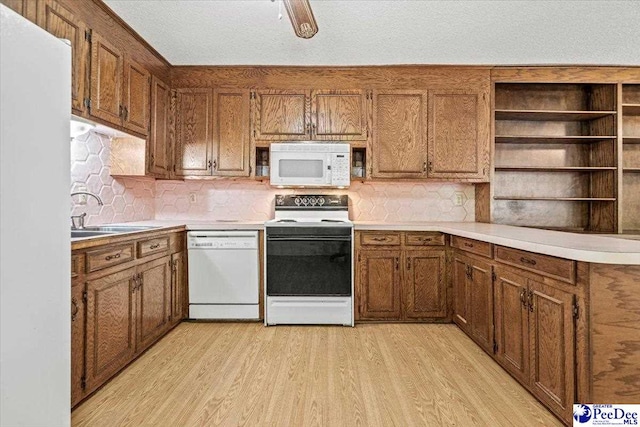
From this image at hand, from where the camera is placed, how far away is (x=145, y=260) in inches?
98.9

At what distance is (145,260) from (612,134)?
14.0 feet

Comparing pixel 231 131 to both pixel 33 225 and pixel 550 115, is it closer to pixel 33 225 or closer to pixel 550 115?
pixel 33 225

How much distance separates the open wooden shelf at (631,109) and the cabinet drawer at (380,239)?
2531 millimetres

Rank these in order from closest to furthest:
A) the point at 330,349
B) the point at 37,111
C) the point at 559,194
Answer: the point at 37,111 < the point at 330,349 < the point at 559,194

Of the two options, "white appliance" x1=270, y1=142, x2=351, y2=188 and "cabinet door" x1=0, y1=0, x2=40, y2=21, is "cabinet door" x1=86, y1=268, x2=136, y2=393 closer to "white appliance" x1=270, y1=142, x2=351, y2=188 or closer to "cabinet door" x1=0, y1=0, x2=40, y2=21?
"cabinet door" x1=0, y1=0, x2=40, y2=21

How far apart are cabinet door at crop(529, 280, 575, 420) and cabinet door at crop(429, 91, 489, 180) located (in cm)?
173

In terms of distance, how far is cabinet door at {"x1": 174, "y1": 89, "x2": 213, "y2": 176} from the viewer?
11.3ft

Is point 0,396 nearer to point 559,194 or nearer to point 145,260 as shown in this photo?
point 145,260

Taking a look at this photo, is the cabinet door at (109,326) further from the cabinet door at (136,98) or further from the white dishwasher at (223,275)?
the cabinet door at (136,98)

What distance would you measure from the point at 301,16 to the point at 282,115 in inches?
55.7

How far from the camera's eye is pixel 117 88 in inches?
100

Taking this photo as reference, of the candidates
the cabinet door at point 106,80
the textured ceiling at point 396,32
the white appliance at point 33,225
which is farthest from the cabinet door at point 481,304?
the cabinet door at point 106,80

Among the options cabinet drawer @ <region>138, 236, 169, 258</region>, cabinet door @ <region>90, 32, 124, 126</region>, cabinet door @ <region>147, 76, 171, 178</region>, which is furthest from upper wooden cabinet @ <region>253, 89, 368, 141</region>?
cabinet drawer @ <region>138, 236, 169, 258</region>

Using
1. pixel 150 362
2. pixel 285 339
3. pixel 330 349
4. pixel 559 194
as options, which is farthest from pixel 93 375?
pixel 559 194
